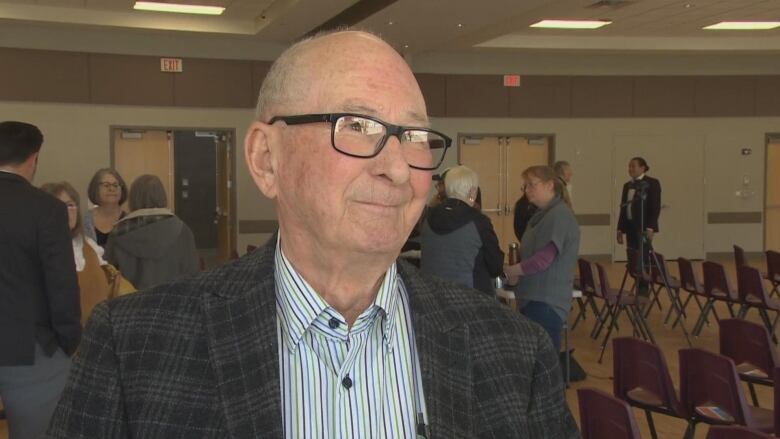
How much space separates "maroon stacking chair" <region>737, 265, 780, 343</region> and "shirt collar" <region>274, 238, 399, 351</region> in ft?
22.0

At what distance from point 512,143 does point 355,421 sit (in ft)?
42.2

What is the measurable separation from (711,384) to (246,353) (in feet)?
11.3

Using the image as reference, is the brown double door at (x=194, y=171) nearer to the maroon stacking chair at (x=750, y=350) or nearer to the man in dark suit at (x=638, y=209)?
the man in dark suit at (x=638, y=209)

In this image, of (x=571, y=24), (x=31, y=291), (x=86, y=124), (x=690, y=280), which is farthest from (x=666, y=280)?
(x=86, y=124)

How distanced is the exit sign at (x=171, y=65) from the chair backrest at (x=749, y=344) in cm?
924

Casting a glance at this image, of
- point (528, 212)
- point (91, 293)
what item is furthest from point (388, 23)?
point (91, 293)

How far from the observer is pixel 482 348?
45.9 inches

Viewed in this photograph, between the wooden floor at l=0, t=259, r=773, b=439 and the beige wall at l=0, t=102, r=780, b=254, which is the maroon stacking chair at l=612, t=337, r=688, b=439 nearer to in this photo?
the wooden floor at l=0, t=259, r=773, b=439

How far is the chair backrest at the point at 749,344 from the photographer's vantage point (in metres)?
4.50

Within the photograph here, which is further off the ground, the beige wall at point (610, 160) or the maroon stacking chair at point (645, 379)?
the beige wall at point (610, 160)

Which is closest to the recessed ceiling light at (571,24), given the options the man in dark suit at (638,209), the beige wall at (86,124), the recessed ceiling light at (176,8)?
the man in dark suit at (638,209)

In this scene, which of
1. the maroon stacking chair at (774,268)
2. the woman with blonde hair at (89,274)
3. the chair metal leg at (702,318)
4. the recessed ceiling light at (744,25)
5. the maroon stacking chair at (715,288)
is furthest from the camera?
the recessed ceiling light at (744,25)

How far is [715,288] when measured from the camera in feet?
25.0

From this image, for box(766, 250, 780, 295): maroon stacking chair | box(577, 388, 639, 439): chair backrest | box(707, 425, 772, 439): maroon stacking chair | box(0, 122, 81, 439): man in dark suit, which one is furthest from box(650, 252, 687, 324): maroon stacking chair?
box(0, 122, 81, 439): man in dark suit
